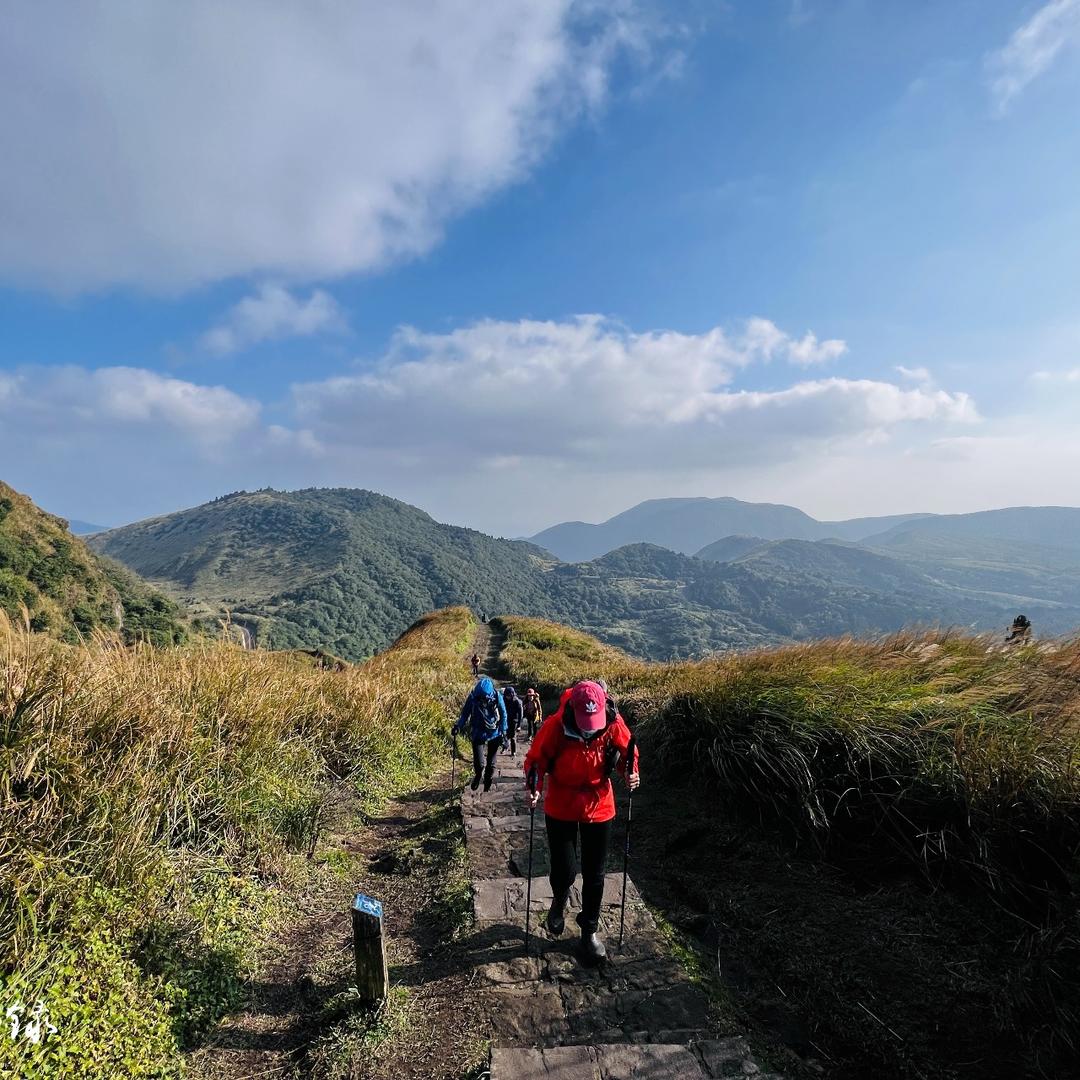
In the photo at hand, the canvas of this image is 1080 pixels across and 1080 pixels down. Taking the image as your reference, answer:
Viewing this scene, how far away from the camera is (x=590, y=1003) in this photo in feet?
13.0

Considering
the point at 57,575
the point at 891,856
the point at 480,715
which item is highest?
the point at 57,575

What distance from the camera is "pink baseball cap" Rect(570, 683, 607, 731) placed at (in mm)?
4508

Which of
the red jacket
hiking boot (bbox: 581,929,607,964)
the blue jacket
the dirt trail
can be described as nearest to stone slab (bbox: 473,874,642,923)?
Answer: the dirt trail

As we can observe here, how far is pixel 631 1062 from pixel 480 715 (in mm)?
5362

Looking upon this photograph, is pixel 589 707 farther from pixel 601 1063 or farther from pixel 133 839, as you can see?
pixel 133 839

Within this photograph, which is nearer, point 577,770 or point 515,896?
point 577,770

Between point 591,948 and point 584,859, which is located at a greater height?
point 584,859

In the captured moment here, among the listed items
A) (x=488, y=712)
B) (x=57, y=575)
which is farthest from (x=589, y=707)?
(x=57, y=575)

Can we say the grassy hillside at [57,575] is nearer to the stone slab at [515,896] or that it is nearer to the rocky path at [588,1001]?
the stone slab at [515,896]

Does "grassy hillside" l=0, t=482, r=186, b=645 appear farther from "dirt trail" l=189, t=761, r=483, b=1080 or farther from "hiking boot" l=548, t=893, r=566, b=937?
"hiking boot" l=548, t=893, r=566, b=937

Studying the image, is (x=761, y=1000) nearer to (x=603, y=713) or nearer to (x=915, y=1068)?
(x=915, y=1068)

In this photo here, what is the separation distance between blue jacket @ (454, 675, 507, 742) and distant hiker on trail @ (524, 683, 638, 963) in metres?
3.86

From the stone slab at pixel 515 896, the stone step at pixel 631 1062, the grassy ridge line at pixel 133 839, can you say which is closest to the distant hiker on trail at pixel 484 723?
the grassy ridge line at pixel 133 839

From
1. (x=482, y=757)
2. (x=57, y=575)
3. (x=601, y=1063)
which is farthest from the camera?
(x=57, y=575)
